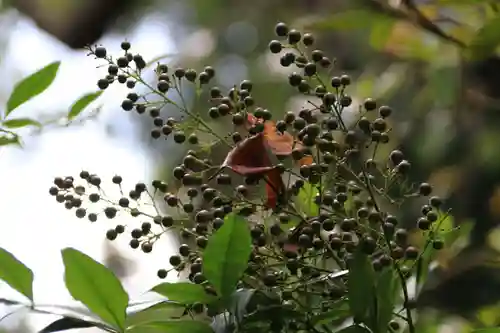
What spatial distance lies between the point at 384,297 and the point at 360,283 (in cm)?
3

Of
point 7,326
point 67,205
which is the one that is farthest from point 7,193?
point 67,205

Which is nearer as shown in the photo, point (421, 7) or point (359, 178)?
point (359, 178)

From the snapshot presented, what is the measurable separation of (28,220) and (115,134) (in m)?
0.24

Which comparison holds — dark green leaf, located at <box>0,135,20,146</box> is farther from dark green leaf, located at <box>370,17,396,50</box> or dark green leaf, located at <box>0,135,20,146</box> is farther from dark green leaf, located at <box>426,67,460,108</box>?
dark green leaf, located at <box>426,67,460,108</box>

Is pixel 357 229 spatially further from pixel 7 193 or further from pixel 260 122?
pixel 7 193

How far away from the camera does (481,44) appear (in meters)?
0.62

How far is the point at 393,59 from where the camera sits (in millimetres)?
1019

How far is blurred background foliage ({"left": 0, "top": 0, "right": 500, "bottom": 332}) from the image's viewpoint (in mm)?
780

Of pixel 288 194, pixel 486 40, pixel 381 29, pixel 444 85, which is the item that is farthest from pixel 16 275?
pixel 444 85

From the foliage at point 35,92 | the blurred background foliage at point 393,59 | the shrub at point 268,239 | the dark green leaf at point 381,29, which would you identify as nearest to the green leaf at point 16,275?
the shrub at point 268,239

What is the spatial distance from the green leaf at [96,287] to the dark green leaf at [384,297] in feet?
0.39

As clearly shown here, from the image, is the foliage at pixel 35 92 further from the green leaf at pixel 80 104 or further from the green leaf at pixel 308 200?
the green leaf at pixel 308 200

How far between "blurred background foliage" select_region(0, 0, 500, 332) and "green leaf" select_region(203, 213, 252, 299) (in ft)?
1.06

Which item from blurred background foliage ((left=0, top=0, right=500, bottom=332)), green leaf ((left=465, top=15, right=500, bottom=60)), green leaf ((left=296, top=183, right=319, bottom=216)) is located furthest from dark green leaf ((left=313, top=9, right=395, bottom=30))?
green leaf ((left=296, top=183, right=319, bottom=216))
